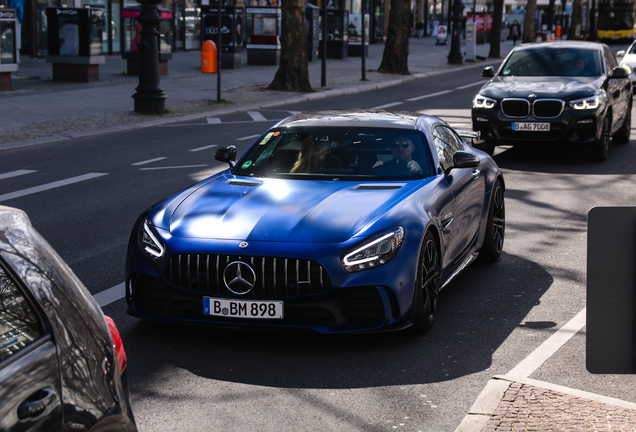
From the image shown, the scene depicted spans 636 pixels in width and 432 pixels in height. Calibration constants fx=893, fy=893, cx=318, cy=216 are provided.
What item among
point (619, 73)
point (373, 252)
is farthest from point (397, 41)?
point (373, 252)

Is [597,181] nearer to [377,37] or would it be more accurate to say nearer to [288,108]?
[288,108]

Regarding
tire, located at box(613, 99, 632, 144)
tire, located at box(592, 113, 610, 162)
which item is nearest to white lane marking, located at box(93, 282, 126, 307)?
tire, located at box(592, 113, 610, 162)

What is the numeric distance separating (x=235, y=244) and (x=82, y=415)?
2.71m

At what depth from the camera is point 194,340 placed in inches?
213

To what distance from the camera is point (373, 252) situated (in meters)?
5.09

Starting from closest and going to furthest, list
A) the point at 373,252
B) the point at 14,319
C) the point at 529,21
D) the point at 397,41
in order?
1. the point at 14,319
2. the point at 373,252
3. the point at 397,41
4. the point at 529,21

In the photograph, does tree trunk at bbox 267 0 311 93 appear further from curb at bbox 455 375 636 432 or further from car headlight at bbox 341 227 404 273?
curb at bbox 455 375 636 432

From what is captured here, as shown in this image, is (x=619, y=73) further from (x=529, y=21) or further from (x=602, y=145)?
(x=529, y=21)

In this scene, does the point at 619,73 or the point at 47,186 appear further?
the point at 619,73

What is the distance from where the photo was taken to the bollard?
25266 millimetres

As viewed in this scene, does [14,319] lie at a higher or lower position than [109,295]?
higher

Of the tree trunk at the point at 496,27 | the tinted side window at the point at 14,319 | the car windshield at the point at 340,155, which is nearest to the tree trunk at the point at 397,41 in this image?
the tree trunk at the point at 496,27

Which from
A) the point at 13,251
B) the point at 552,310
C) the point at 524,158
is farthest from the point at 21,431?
the point at 524,158

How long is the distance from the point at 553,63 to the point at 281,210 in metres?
9.67
